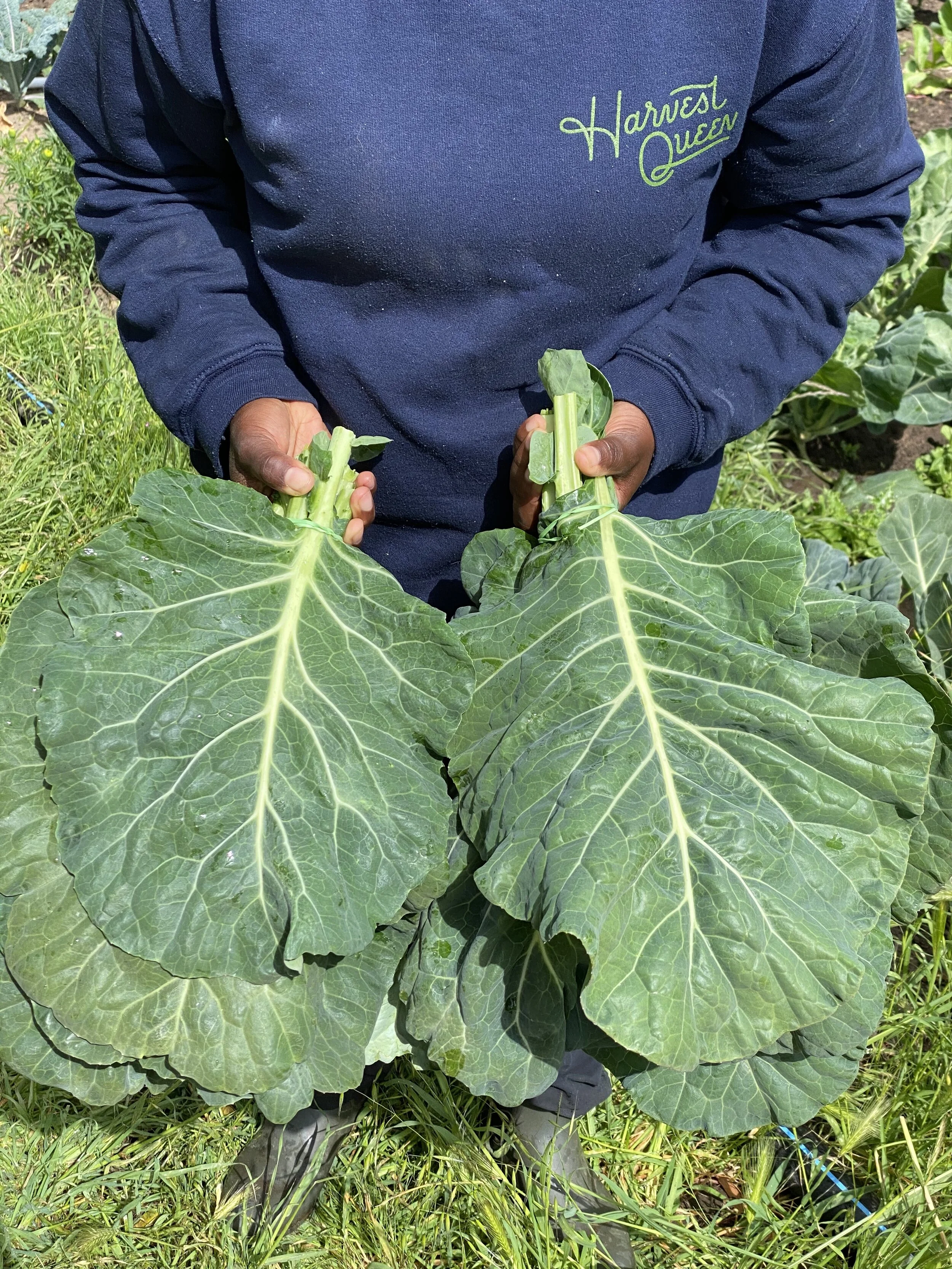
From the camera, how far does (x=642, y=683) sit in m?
1.84

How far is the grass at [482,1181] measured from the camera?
8.35 ft

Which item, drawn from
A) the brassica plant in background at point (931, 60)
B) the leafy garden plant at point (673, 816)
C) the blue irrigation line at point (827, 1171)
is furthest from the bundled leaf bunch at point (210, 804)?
the brassica plant in background at point (931, 60)

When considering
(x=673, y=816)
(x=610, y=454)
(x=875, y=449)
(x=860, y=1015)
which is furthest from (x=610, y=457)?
(x=875, y=449)

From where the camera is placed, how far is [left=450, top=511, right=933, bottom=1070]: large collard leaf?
165cm

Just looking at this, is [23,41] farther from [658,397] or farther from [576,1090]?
[576,1090]

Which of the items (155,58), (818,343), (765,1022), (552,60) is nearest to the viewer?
(765,1022)

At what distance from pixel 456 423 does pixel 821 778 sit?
1056 millimetres

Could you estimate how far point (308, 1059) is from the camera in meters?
1.94

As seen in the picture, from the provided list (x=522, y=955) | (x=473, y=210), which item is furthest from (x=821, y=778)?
(x=473, y=210)

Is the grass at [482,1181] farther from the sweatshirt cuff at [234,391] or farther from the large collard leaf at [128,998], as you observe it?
the sweatshirt cuff at [234,391]

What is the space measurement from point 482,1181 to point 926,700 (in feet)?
5.41

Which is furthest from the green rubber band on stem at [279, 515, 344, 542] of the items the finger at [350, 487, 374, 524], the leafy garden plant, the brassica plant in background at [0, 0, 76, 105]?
the brassica plant in background at [0, 0, 76, 105]

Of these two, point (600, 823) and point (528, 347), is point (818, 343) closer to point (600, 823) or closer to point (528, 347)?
point (528, 347)

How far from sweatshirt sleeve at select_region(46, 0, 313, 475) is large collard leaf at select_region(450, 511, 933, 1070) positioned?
33.8 inches
